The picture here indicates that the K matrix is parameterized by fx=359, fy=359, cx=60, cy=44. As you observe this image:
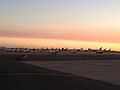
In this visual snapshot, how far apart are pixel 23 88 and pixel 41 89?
1.12 metres

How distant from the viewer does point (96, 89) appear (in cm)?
2286

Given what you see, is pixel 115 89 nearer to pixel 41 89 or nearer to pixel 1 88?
pixel 41 89

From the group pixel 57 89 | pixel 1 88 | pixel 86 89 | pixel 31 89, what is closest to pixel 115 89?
pixel 86 89

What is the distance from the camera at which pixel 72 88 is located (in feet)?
74.6

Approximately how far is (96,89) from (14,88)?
5.22 m

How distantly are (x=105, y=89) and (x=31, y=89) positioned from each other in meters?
4.95

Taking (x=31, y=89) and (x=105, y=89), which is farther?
(x=105, y=89)

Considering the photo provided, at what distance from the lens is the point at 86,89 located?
22531mm

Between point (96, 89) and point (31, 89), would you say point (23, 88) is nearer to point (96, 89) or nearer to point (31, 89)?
point (31, 89)

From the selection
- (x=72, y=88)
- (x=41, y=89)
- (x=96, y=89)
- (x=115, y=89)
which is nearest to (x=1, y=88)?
(x=41, y=89)

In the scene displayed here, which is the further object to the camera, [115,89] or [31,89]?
[115,89]

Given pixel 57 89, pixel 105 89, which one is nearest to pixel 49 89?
pixel 57 89

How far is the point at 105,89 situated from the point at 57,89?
334 centimetres

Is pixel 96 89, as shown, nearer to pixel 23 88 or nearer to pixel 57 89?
pixel 57 89
